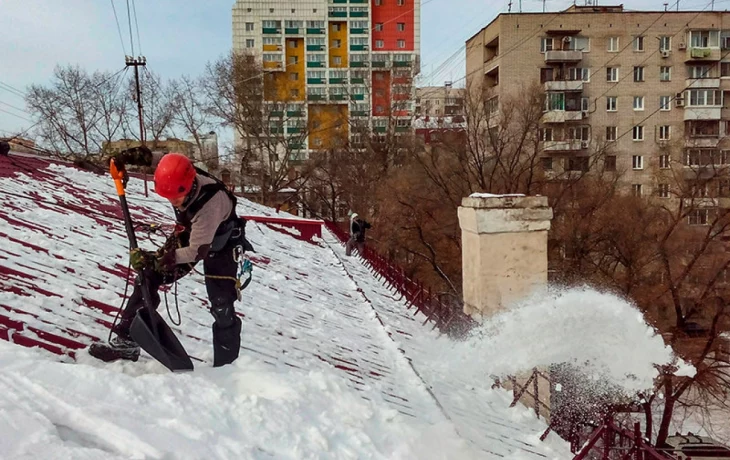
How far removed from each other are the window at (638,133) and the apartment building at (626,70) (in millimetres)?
76

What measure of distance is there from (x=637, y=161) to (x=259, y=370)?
41305 millimetres

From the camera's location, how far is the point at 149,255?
3.89 meters

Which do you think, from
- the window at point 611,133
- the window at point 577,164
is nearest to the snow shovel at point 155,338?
the window at point 577,164

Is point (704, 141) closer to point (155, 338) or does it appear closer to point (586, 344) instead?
point (586, 344)

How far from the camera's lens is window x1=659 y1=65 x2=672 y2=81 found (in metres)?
41.1

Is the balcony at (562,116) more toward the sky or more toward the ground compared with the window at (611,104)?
more toward the ground

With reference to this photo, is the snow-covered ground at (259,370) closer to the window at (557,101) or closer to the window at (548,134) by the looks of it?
the window at (548,134)

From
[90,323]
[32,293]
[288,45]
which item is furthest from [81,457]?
[288,45]

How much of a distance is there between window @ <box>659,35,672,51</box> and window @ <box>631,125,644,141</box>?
5963mm

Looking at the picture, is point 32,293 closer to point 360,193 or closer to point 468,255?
point 468,255

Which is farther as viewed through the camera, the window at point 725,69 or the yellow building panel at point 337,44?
the yellow building panel at point 337,44

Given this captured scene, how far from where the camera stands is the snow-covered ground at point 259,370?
2959 mm

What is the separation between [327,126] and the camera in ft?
163

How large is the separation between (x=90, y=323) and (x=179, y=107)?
40.4 metres
